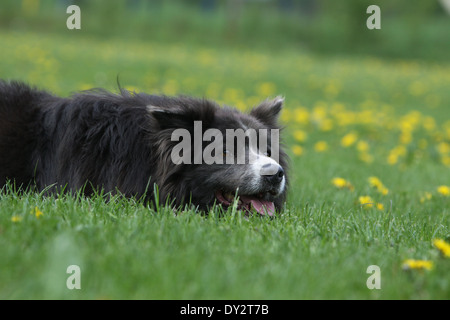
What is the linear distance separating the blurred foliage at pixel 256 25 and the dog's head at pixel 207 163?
1055 inches

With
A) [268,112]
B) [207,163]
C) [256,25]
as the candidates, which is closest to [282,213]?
[207,163]

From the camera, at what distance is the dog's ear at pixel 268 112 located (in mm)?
4969

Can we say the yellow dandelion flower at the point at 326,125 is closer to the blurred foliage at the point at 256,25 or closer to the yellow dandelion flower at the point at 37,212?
the yellow dandelion flower at the point at 37,212

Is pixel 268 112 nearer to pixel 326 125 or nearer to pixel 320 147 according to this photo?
pixel 320 147

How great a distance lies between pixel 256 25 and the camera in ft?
117

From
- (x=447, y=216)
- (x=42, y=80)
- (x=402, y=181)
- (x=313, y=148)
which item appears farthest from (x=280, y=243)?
(x=42, y=80)

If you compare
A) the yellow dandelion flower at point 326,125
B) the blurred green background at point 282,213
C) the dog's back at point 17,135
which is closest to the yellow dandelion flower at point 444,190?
the blurred green background at point 282,213

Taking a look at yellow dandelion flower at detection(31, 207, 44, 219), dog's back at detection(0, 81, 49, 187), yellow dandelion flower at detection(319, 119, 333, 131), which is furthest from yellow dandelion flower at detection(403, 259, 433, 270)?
yellow dandelion flower at detection(319, 119, 333, 131)

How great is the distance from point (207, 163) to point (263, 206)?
56 cm

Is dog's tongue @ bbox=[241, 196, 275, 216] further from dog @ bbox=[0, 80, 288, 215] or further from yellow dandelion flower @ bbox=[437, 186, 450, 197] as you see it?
yellow dandelion flower @ bbox=[437, 186, 450, 197]

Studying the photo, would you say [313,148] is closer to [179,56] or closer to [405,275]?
[405,275]

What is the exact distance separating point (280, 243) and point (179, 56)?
55.3ft

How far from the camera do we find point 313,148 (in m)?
8.79

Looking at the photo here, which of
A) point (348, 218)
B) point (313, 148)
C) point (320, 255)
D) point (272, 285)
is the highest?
point (313, 148)
